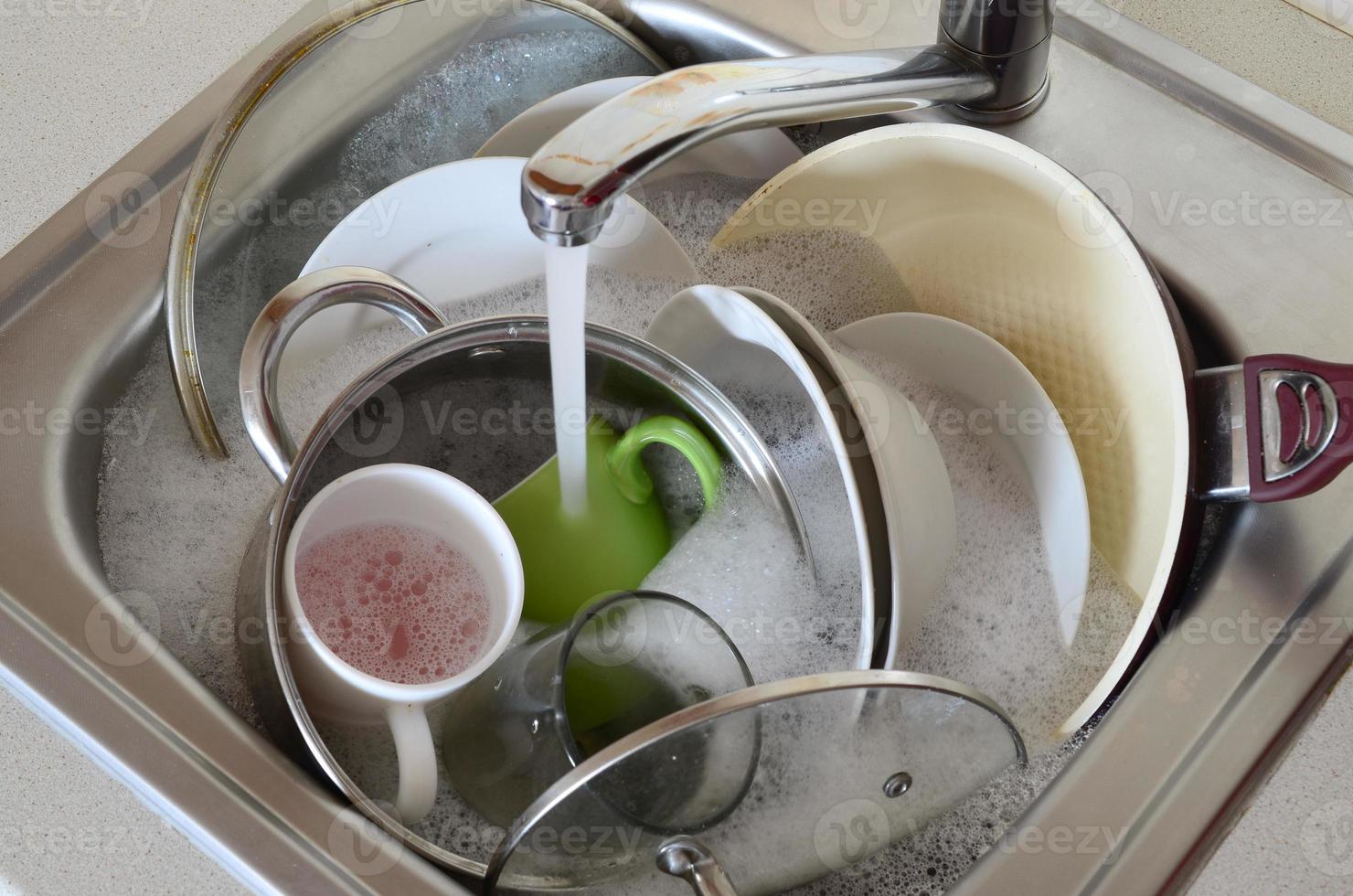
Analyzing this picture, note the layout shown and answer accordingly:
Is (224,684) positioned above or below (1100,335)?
below

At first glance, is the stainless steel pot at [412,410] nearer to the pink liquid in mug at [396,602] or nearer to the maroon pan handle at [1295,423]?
the pink liquid in mug at [396,602]

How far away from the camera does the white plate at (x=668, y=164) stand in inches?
28.0

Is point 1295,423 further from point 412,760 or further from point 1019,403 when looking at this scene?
point 412,760

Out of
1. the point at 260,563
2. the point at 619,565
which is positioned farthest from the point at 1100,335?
the point at 260,563

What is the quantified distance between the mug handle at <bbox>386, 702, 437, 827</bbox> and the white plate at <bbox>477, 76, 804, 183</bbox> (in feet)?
1.20

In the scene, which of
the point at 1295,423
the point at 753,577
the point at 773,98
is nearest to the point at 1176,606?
the point at 1295,423

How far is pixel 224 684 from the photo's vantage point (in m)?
0.57

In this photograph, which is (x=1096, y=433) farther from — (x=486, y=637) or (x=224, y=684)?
(x=224, y=684)

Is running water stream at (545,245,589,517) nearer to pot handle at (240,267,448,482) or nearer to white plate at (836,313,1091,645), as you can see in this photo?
pot handle at (240,267,448,482)

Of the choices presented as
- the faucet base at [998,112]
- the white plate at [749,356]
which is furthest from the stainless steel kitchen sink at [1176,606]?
the white plate at [749,356]

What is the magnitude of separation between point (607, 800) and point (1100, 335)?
0.37m

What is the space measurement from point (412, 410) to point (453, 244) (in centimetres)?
15

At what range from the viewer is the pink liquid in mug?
0.52 meters

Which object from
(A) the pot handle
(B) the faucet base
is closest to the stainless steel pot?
(A) the pot handle
